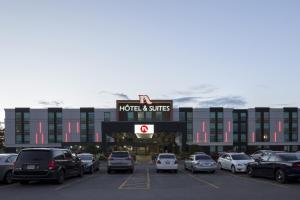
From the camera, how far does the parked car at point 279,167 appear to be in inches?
906

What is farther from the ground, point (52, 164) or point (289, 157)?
point (289, 157)

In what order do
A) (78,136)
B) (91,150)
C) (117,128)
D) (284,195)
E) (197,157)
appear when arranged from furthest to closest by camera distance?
(78,136)
(91,150)
(117,128)
(197,157)
(284,195)

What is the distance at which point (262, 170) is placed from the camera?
86.1 ft

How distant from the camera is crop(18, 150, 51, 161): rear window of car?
22.6 meters

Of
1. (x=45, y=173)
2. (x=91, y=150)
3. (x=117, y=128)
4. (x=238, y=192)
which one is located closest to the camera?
(x=238, y=192)

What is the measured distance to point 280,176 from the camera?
77.9ft

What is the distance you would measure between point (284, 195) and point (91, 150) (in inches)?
2032

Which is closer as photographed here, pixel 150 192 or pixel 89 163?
pixel 150 192

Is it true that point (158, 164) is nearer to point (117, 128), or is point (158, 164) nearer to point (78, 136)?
point (117, 128)

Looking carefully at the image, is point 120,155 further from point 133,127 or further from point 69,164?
point 133,127

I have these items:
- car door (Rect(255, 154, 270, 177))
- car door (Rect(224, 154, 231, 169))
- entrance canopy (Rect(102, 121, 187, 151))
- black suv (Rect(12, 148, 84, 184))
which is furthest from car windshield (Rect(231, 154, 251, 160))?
entrance canopy (Rect(102, 121, 187, 151))

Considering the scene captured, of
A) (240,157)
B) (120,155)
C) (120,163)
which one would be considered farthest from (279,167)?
(120,155)

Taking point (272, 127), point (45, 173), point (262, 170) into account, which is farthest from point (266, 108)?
point (45, 173)

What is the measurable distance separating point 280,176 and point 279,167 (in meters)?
0.50
